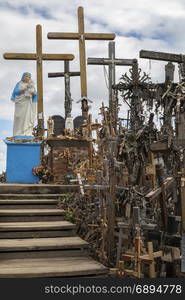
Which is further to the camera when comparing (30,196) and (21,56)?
(21,56)

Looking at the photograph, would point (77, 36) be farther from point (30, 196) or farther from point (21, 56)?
point (30, 196)

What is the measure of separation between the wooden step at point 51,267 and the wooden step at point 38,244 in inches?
7.9

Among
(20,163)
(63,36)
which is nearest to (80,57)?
(63,36)

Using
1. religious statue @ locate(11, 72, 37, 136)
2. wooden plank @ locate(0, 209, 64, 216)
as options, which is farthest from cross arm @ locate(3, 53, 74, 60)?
wooden plank @ locate(0, 209, 64, 216)

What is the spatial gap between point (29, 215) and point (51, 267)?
7.86 ft

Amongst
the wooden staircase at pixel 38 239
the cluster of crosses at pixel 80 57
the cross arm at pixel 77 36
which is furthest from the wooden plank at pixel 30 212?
the cross arm at pixel 77 36

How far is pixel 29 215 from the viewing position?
25.9 feet

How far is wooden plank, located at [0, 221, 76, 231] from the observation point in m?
7.03

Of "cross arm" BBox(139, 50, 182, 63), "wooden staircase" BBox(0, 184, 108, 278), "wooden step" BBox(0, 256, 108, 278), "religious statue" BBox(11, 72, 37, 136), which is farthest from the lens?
"religious statue" BBox(11, 72, 37, 136)

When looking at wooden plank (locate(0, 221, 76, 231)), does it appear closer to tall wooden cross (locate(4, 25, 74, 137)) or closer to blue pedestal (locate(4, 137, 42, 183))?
blue pedestal (locate(4, 137, 42, 183))

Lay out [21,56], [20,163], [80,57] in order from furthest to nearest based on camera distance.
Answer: [80,57], [21,56], [20,163]

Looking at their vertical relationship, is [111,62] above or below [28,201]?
above

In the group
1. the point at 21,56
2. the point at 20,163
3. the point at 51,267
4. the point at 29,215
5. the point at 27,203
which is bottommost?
the point at 51,267

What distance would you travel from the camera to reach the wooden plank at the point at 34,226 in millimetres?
7031
